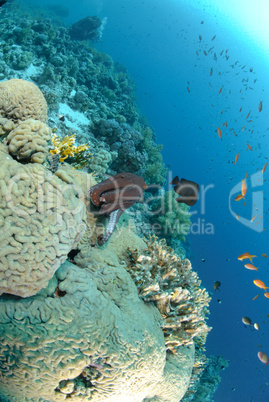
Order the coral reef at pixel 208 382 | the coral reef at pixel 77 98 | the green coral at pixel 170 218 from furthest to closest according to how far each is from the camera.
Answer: the coral reef at pixel 208 382, the green coral at pixel 170 218, the coral reef at pixel 77 98

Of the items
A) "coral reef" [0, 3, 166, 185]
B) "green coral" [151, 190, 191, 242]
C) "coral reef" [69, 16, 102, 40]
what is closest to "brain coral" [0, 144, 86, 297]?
"coral reef" [0, 3, 166, 185]

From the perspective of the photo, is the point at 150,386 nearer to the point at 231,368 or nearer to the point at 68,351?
the point at 68,351

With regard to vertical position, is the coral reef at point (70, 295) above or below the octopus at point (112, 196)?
below

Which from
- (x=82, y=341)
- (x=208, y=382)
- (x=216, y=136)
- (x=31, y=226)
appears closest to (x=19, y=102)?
(x=31, y=226)

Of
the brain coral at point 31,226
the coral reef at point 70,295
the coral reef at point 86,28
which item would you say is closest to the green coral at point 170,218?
the coral reef at point 70,295

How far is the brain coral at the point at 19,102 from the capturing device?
12.3 feet

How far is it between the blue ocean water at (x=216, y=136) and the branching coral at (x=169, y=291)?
438 inches

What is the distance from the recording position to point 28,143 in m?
2.71

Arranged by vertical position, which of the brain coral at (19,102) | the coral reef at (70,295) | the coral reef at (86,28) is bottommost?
the coral reef at (70,295)

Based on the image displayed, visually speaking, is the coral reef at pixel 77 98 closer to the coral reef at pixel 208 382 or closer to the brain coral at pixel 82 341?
the brain coral at pixel 82 341

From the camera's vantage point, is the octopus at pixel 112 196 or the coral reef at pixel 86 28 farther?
the coral reef at pixel 86 28

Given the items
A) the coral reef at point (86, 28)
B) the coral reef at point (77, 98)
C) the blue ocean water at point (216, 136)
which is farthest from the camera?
the blue ocean water at point (216, 136)

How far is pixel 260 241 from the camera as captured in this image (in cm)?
4906

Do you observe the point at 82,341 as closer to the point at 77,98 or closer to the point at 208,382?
the point at 77,98
